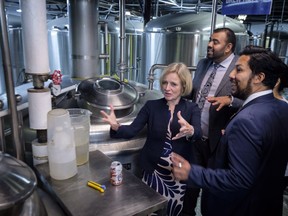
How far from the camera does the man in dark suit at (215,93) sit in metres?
1.71

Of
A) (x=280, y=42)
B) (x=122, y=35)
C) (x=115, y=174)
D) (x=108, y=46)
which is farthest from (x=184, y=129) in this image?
(x=280, y=42)

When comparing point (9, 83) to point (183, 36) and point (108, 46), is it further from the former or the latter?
point (183, 36)

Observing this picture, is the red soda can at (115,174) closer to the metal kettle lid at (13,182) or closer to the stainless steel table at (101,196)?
the stainless steel table at (101,196)

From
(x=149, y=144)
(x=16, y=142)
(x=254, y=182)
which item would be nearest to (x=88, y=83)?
(x=149, y=144)

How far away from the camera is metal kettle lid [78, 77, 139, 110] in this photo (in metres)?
1.67

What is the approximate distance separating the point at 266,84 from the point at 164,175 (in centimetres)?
71

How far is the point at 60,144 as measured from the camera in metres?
0.95

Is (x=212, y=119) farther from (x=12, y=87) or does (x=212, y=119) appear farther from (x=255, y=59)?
(x=12, y=87)

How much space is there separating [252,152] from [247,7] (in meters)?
1.81

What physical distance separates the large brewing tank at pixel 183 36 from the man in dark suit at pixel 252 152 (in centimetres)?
233

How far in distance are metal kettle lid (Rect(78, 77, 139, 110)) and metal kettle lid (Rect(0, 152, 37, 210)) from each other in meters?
0.95

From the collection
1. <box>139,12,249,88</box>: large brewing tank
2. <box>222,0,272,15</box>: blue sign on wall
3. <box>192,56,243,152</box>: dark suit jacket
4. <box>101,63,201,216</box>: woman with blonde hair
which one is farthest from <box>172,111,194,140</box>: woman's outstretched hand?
<box>139,12,249,88</box>: large brewing tank

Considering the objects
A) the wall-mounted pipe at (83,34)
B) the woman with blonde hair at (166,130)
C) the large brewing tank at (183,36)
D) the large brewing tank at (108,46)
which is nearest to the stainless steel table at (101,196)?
the woman with blonde hair at (166,130)

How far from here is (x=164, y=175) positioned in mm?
1384
